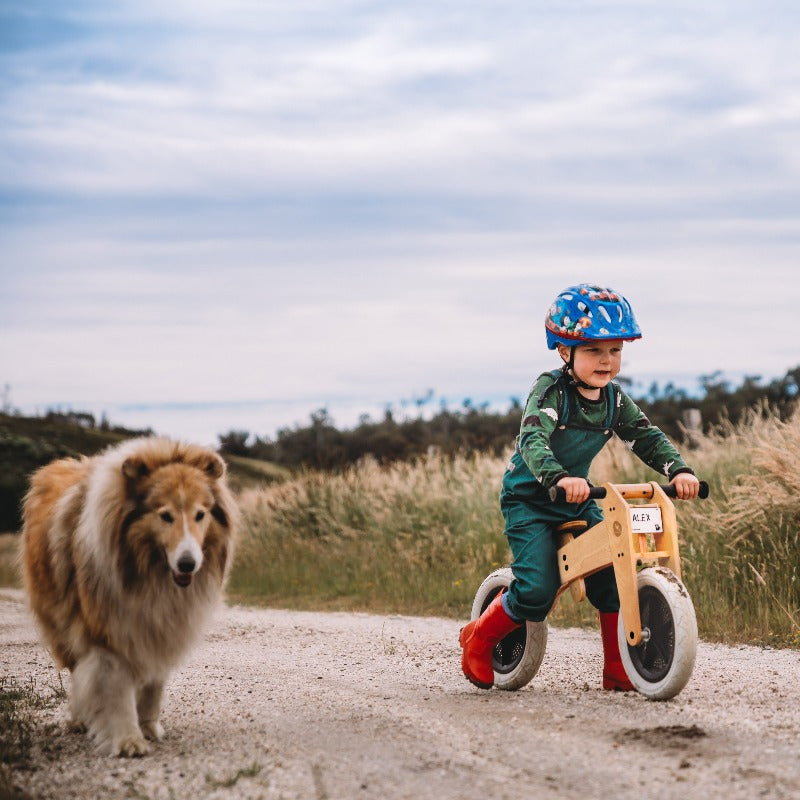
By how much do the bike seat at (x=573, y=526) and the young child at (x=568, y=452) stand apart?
0.04 meters

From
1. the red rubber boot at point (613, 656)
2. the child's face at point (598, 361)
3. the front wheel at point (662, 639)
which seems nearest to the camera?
the front wheel at point (662, 639)

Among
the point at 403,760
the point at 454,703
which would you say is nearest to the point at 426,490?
the point at 454,703

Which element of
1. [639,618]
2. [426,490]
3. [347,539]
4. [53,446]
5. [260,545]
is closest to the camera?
[639,618]

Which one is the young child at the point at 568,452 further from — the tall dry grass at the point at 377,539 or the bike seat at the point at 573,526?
the tall dry grass at the point at 377,539

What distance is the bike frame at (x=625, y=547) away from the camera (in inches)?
227

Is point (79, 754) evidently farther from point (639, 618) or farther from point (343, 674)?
point (639, 618)

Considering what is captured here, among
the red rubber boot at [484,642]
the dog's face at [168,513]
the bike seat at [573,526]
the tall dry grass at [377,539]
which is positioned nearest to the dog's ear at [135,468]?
the dog's face at [168,513]

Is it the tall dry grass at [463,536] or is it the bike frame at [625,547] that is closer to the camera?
the bike frame at [625,547]

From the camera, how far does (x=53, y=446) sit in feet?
114

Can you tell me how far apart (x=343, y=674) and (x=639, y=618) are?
235 centimetres

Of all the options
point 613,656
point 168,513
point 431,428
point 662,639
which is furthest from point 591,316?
point 431,428

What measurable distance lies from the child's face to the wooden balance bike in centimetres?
59

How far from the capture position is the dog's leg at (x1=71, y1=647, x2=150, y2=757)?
5344 mm

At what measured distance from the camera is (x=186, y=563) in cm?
515
